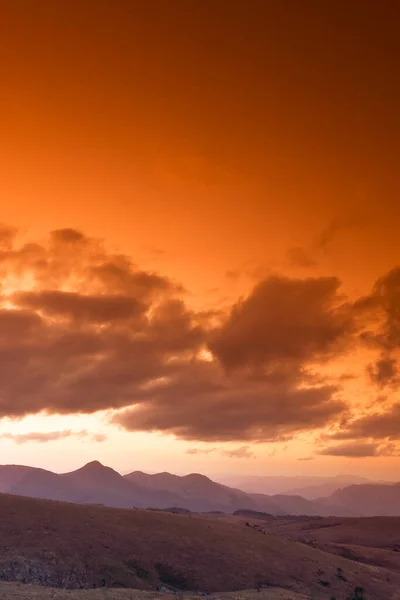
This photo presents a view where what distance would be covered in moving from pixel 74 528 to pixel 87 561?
338 inches

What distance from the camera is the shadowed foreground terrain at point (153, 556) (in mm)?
49938

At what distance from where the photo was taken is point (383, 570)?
7150 cm

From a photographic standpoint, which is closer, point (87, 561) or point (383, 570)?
point (87, 561)

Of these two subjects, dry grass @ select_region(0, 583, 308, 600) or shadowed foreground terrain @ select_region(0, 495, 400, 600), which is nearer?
dry grass @ select_region(0, 583, 308, 600)

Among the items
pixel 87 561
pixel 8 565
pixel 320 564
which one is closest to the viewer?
pixel 8 565

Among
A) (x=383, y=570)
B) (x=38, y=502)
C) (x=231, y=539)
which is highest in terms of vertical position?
(x=38, y=502)

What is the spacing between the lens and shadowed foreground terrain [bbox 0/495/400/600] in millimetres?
49938

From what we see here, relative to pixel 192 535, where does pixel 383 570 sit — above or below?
below

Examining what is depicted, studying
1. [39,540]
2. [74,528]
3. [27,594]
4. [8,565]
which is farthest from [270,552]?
[27,594]

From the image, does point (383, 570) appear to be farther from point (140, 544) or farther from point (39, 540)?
point (39, 540)

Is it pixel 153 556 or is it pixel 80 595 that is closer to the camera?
pixel 80 595

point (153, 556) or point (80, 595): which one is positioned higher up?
point (80, 595)

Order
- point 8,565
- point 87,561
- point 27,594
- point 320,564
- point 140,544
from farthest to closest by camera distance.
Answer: point 320,564, point 140,544, point 87,561, point 8,565, point 27,594

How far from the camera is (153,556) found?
5681 centimetres
